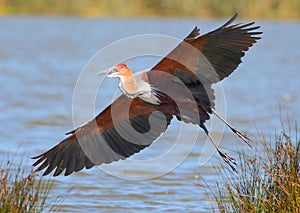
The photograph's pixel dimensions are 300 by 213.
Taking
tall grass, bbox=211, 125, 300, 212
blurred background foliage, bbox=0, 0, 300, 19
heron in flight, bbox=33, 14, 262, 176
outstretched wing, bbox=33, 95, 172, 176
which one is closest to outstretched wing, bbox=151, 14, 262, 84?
heron in flight, bbox=33, 14, 262, 176

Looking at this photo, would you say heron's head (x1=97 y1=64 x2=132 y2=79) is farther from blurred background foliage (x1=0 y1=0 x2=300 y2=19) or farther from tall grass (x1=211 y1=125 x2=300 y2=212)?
blurred background foliage (x1=0 y1=0 x2=300 y2=19)

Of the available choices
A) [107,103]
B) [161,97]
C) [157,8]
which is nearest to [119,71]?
[161,97]

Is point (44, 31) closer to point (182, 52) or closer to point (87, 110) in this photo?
point (87, 110)

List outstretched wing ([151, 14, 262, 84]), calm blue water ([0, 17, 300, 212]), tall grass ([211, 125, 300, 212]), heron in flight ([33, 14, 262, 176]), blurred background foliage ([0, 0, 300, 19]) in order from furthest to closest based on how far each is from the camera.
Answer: blurred background foliage ([0, 0, 300, 19]) → calm blue water ([0, 17, 300, 212]) → heron in flight ([33, 14, 262, 176]) → outstretched wing ([151, 14, 262, 84]) → tall grass ([211, 125, 300, 212])

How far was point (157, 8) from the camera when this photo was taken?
41.5 meters

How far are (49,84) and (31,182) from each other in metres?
11.7

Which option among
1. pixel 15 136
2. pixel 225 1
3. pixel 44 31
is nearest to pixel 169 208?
pixel 15 136

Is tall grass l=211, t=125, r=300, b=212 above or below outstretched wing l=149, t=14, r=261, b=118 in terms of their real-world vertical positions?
below

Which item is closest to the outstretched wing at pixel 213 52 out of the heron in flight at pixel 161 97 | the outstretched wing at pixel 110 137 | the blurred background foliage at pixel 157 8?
the heron in flight at pixel 161 97

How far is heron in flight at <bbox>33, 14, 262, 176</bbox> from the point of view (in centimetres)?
650

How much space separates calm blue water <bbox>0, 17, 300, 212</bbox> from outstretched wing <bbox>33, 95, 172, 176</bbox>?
1.53 ft

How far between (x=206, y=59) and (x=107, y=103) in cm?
787

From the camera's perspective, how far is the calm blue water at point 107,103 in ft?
26.4

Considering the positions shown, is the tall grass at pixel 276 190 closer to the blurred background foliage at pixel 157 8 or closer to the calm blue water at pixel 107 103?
the calm blue water at pixel 107 103
